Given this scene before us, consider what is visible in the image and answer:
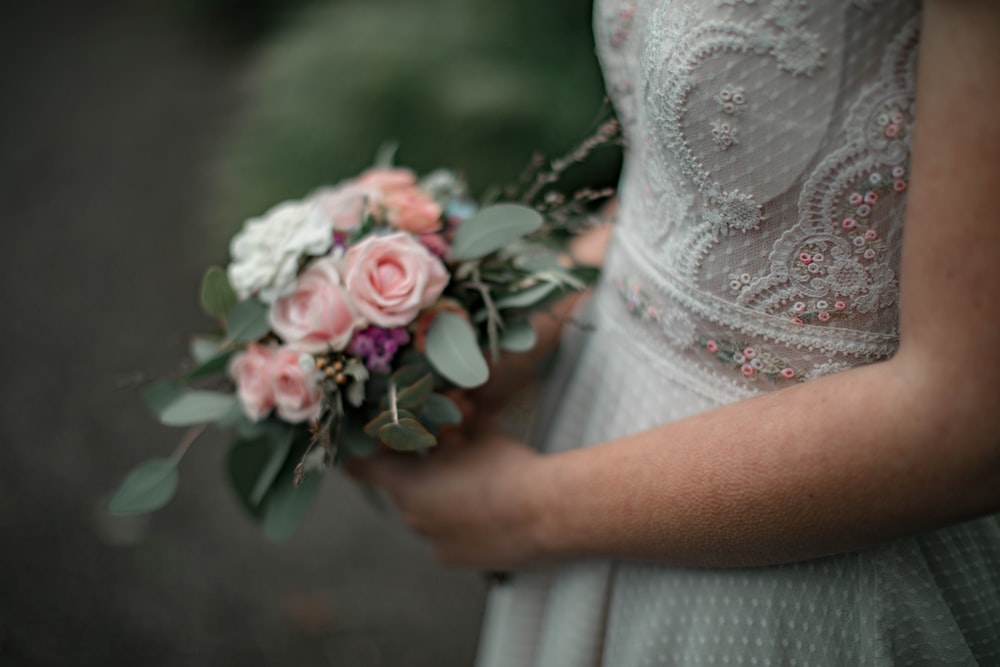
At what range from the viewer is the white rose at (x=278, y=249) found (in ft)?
3.17

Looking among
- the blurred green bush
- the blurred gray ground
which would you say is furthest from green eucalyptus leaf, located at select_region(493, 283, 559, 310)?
the blurred green bush

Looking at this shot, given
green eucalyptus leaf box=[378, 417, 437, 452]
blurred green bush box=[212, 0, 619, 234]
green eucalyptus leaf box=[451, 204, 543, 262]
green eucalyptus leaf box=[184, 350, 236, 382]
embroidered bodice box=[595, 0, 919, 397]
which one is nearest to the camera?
embroidered bodice box=[595, 0, 919, 397]

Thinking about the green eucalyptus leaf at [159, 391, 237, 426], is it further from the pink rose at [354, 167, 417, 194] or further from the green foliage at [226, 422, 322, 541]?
the pink rose at [354, 167, 417, 194]

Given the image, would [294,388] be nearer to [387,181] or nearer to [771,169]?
[387,181]

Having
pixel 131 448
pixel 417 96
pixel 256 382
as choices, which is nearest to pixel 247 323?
pixel 256 382

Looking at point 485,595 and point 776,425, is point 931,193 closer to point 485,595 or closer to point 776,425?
point 776,425

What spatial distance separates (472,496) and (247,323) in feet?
1.17

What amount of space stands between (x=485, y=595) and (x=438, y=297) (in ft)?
5.86

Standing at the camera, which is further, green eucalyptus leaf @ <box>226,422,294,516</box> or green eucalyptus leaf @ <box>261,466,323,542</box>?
green eucalyptus leaf @ <box>226,422,294,516</box>

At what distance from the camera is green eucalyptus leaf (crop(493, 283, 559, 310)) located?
3.20 ft

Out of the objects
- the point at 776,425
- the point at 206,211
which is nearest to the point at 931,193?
the point at 776,425

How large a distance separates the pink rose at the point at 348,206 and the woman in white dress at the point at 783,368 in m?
0.33

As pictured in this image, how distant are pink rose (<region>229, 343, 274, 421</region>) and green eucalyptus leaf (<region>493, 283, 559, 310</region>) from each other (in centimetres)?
30

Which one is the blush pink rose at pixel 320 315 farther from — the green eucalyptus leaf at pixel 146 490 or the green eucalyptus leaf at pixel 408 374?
the green eucalyptus leaf at pixel 146 490
